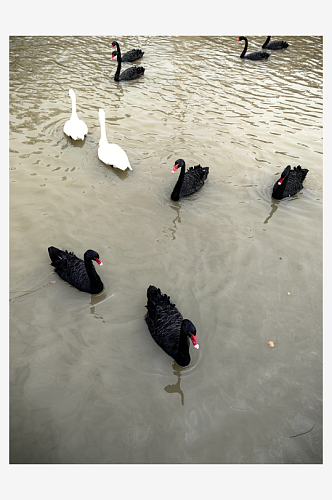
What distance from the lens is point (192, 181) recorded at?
6.04 metres

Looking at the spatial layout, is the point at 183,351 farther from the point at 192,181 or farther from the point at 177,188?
the point at 192,181

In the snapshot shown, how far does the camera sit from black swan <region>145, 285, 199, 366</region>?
353 cm

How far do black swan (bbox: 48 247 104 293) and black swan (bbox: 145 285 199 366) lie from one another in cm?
73

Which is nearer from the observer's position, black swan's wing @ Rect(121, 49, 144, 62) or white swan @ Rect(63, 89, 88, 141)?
white swan @ Rect(63, 89, 88, 141)

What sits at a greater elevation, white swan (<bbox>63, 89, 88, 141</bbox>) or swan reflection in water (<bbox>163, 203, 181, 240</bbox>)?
white swan (<bbox>63, 89, 88, 141</bbox>)

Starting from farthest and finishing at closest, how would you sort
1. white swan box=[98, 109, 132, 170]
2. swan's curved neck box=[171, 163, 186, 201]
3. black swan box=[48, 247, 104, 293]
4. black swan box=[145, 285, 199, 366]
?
white swan box=[98, 109, 132, 170] < swan's curved neck box=[171, 163, 186, 201] < black swan box=[48, 247, 104, 293] < black swan box=[145, 285, 199, 366]

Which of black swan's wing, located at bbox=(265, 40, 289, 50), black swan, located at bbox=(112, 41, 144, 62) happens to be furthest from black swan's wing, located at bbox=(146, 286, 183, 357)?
black swan's wing, located at bbox=(265, 40, 289, 50)

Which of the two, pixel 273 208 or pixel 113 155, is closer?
pixel 273 208

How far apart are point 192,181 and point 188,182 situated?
9 cm

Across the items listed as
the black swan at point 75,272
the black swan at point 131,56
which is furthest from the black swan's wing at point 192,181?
the black swan at point 131,56

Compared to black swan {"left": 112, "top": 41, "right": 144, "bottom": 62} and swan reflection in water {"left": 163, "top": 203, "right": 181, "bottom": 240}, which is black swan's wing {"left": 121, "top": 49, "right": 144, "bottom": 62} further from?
swan reflection in water {"left": 163, "top": 203, "right": 181, "bottom": 240}

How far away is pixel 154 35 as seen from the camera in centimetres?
1380

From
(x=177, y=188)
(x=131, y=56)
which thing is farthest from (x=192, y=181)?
(x=131, y=56)

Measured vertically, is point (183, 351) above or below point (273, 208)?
below
